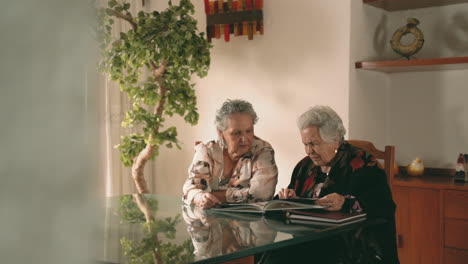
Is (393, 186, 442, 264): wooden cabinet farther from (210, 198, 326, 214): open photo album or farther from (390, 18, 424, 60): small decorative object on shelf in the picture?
(210, 198, 326, 214): open photo album

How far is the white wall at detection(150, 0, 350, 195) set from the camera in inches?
140

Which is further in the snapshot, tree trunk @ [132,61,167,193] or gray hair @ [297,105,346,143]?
tree trunk @ [132,61,167,193]

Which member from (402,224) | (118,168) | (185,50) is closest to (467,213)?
(402,224)

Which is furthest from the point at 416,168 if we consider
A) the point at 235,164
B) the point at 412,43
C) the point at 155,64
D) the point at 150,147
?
the point at 155,64

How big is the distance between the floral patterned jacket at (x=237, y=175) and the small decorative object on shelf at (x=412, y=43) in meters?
1.22

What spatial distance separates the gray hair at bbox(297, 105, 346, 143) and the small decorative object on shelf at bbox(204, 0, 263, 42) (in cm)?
144

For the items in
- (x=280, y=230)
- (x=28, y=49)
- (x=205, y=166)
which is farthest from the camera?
(x=205, y=166)

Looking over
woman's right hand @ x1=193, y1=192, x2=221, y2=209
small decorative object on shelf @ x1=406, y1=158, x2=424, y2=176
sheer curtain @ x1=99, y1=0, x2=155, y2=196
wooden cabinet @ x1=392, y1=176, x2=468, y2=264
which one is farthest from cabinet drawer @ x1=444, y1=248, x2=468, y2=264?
sheer curtain @ x1=99, y1=0, x2=155, y2=196

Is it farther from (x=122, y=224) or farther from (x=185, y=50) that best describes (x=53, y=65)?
(x=185, y=50)

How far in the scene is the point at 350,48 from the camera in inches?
137

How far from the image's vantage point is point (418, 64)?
334 centimetres

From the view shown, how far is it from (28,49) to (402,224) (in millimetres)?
3476

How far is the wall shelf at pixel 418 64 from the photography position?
128 inches

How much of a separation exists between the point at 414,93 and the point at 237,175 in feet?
5.48
